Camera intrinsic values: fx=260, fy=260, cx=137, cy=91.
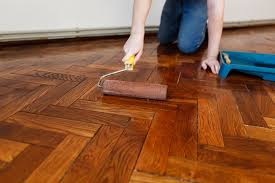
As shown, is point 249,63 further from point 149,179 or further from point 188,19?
point 149,179

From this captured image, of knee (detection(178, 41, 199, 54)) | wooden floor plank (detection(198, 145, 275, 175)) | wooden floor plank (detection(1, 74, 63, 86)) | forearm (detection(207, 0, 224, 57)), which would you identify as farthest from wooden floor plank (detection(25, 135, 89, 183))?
knee (detection(178, 41, 199, 54))

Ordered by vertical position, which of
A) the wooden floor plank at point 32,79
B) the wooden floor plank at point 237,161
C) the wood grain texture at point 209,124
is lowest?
the wooden floor plank at point 237,161

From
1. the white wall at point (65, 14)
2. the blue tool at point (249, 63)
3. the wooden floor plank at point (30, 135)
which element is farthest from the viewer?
the white wall at point (65, 14)

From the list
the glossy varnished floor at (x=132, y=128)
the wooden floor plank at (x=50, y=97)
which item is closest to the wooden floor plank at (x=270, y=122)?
the glossy varnished floor at (x=132, y=128)

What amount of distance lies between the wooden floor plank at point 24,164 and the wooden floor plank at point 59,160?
1cm

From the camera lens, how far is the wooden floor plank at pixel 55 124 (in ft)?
1.91

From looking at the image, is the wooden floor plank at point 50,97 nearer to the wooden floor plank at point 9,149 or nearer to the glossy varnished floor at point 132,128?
the glossy varnished floor at point 132,128

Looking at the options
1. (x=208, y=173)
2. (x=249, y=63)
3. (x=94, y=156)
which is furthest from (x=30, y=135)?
(x=249, y=63)

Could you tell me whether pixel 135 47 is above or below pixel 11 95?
above

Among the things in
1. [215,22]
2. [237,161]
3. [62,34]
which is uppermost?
[215,22]

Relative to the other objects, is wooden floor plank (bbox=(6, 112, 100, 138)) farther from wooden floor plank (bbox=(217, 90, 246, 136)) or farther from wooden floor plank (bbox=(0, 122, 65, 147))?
wooden floor plank (bbox=(217, 90, 246, 136))

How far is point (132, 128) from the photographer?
0.61 m

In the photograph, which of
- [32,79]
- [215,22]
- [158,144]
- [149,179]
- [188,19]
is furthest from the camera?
[188,19]

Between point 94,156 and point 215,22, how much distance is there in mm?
802
